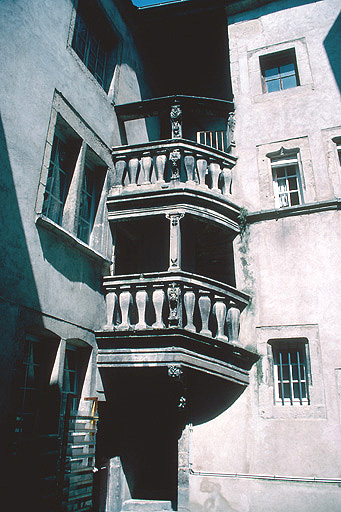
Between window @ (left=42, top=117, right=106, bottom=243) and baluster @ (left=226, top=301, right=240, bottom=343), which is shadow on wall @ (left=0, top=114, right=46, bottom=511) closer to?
window @ (left=42, top=117, right=106, bottom=243)

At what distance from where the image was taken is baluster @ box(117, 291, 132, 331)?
730 centimetres

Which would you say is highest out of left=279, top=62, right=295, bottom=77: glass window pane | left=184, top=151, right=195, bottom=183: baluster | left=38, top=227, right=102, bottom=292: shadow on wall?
left=279, top=62, right=295, bottom=77: glass window pane

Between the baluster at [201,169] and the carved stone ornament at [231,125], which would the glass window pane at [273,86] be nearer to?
the carved stone ornament at [231,125]

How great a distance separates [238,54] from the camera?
10.4 meters

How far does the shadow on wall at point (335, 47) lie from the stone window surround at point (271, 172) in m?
1.58

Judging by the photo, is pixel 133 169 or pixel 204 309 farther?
pixel 133 169

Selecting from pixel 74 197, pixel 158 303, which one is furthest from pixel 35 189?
pixel 158 303

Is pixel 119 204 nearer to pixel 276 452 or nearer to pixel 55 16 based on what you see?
pixel 55 16

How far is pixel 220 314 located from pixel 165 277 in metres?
1.18

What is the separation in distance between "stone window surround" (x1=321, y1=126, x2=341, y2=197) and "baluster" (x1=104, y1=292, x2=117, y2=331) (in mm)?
4665

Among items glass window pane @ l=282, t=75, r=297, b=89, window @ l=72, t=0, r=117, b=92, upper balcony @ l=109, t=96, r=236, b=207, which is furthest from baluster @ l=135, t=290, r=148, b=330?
glass window pane @ l=282, t=75, r=297, b=89

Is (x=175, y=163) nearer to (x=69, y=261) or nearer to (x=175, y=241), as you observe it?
(x=175, y=241)

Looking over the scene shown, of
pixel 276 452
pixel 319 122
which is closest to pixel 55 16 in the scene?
pixel 319 122

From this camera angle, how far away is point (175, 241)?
25.9 ft
